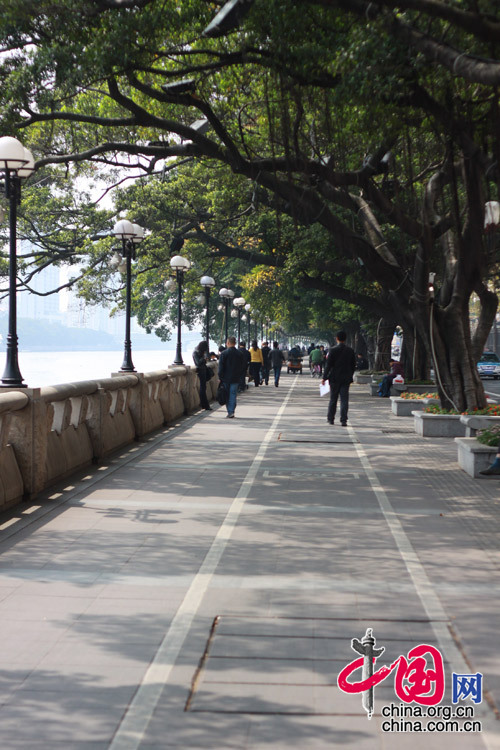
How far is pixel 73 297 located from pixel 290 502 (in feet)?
106

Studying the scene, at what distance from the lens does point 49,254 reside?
35.8 meters

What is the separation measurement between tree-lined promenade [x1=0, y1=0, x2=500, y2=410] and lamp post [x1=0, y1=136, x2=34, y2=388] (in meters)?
2.45

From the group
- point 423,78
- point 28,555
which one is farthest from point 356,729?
point 423,78

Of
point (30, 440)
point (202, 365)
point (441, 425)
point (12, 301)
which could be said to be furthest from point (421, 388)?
point (30, 440)

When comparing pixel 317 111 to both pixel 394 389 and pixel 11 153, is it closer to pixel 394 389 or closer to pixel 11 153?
pixel 11 153

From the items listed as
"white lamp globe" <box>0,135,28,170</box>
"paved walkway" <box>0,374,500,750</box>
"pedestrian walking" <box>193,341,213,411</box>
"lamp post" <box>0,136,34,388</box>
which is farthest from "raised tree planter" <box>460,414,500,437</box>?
"pedestrian walking" <box>193,341,213,411</box>

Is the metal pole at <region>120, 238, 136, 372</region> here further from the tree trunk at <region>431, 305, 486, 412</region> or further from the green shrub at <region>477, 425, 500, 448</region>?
the green shrub at <region>477, 425, 500, 448</region>

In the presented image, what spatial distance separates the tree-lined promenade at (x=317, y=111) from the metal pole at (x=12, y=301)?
2603 mm

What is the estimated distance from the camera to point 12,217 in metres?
11.7

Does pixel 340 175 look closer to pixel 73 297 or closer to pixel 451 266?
pixel 451 266

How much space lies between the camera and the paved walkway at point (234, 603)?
4547mm

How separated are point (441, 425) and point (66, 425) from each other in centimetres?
857

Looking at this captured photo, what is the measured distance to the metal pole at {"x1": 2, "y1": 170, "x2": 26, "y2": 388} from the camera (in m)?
11.3

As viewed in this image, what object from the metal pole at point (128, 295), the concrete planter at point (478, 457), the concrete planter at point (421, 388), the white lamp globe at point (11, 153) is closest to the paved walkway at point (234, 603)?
the concrete planter at point (478, 457)
